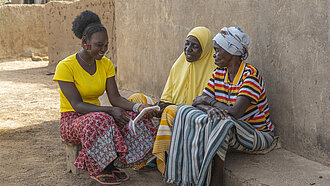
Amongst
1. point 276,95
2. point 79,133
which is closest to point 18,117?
point 79,133

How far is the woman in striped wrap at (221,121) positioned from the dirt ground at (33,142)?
0.50 m

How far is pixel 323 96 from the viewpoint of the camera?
309 centimetres

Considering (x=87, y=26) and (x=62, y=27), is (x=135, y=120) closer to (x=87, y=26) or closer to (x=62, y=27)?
(x=87, y=26)

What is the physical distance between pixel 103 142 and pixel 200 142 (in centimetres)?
84

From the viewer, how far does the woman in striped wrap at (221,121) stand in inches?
118

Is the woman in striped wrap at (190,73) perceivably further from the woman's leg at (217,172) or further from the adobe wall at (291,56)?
the woman's leg at (217,172)

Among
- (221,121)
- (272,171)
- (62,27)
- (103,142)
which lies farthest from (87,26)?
(62,27)

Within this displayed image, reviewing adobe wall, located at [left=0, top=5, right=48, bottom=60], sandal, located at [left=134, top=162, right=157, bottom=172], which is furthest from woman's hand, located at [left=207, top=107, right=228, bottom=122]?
adobe wall, located at [left=0, top=5, right=48, bottom=60]

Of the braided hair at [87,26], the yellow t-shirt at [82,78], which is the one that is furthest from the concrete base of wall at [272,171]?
the braided hair at [87,26]

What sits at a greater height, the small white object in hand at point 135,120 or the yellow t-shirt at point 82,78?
the yellow t-shirt at point 82,78

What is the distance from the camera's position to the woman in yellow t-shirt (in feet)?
10.7

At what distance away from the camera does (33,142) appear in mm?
4801

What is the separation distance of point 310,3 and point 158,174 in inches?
Result: 81.4

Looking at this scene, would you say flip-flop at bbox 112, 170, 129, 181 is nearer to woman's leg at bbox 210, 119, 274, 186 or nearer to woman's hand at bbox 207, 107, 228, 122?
woman's leg at bbox 210, 119, 274, 186
